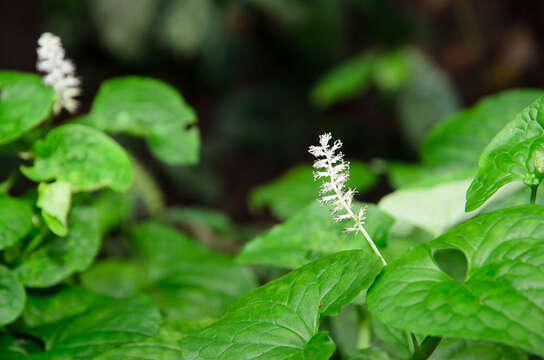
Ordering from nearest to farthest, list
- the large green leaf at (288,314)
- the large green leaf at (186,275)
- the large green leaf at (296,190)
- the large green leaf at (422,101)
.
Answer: the large green leaf at (288,314)
the large green leaf at (186,275)
the large green leaf at (296,190)
the large green leaf at (422,101)

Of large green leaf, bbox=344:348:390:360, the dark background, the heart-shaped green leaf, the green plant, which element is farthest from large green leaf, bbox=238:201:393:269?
the dark background

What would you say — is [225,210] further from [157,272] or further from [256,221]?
[157,272]

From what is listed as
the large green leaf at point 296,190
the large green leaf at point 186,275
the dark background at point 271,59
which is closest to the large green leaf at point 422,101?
the dark background at point 271,59

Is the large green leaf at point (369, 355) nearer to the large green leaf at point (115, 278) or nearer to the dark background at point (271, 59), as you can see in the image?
the large green leaf at point (115, 278)

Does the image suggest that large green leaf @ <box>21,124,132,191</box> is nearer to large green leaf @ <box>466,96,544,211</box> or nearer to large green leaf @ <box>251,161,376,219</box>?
large green leaf @ <box>466,96,544,211</box>

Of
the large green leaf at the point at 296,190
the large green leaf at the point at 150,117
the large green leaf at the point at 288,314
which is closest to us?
the large green leaf at the point at 288,314
